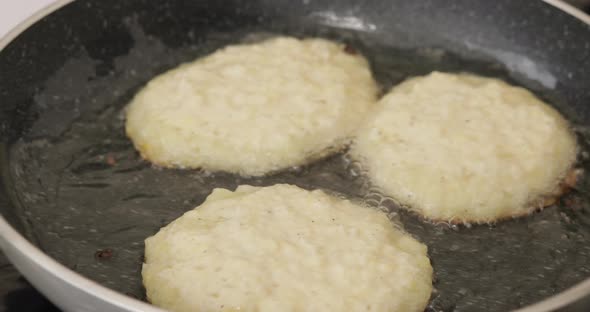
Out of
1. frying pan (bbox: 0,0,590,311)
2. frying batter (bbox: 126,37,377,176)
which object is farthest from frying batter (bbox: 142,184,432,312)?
frying batter (bbox: 126,37,377,176)

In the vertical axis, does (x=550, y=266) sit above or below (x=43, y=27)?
below

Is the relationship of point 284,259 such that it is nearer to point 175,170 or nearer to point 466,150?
point 175,170

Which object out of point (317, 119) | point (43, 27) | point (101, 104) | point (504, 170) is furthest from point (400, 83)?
point (43, 27)

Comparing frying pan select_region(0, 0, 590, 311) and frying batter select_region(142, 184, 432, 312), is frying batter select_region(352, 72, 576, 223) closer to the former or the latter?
frying pan select_region(0, 0, 590, 311)

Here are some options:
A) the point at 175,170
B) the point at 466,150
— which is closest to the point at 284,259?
the point at 175,170

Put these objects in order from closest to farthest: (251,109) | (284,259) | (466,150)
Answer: (284,259)
(466,150)
(251,109)

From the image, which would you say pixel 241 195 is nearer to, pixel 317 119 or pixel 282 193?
pixel 282 193
